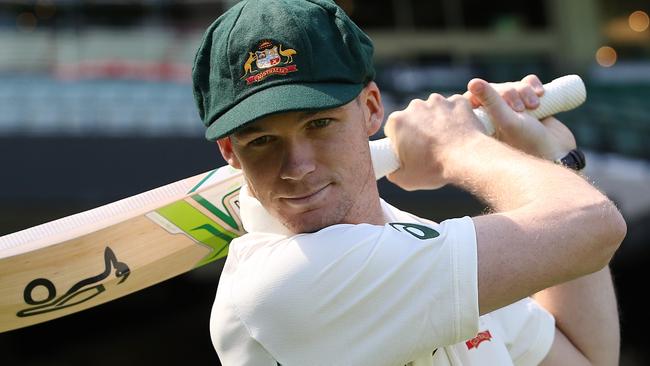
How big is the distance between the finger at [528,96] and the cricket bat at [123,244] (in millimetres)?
22

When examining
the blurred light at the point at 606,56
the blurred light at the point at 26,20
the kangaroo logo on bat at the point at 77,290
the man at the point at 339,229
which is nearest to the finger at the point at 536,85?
the man at the point at 339,229

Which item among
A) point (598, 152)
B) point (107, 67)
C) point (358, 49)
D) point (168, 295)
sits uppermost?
→ point (358, 49)

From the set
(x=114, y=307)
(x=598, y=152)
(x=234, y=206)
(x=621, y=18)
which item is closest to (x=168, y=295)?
(x=114, y=307)

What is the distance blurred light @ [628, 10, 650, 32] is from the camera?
1412 cm

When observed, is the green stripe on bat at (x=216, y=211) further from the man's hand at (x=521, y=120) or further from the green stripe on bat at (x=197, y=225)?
the man's hand at (x=521, y=120)

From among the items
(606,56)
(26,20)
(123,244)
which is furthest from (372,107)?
(606,56)

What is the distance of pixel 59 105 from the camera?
912 centimetres

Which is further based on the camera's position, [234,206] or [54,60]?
[54,60]

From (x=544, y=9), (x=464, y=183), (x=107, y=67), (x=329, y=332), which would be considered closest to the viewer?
(x=329, y=332)

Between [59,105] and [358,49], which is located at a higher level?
[358,49]

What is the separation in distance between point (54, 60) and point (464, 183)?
9801 millimetres

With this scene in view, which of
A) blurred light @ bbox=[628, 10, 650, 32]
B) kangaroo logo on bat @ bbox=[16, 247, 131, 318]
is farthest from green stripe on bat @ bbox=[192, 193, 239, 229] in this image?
blurred light @ bbox=[628, 10, 650, 32]

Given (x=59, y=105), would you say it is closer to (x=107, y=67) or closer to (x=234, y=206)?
(x=107, y=67)

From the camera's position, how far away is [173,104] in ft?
30.9
